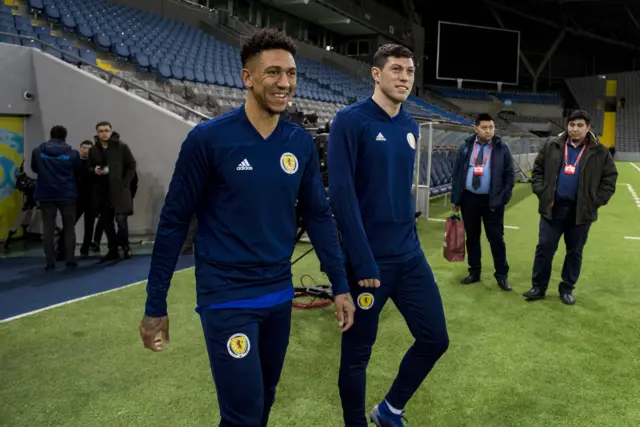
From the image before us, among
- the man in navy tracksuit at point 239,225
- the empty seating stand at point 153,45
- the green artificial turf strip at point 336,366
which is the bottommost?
the green artificial turf strip at point 336,366

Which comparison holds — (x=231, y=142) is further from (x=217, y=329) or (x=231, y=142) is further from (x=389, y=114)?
(x=389, y=114)

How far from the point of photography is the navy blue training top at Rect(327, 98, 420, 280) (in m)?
2.53

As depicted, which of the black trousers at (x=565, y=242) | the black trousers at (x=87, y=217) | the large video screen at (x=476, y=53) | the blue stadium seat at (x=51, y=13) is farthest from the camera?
the large video screen at (x=476, y=53)

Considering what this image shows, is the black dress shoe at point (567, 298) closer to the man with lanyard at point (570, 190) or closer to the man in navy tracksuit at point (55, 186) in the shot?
the man with lanyard at point (570, 190)

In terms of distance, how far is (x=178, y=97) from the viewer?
12320mm

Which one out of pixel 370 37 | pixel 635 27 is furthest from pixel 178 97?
pixel 635 27

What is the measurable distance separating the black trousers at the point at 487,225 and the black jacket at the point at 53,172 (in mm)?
4712

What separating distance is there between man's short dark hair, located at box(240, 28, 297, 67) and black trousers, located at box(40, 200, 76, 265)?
5.64m

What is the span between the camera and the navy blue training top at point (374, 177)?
2.53 metres

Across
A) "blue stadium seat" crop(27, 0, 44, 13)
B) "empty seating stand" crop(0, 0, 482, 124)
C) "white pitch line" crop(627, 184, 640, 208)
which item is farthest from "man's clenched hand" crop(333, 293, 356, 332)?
"blue stadium seat" crop(27, 0, 44, 13)

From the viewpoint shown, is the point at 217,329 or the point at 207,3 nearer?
the point at 217,329

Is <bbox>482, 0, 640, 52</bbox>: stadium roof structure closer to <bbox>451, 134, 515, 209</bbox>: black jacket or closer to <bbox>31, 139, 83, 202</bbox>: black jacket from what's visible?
<bbox>451, 134, 515, 209</bbox>: black jacket

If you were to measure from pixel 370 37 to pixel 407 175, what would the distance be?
31.9 metres

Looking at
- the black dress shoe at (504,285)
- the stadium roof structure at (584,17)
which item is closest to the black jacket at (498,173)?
the black dress shoe at (504,285)
